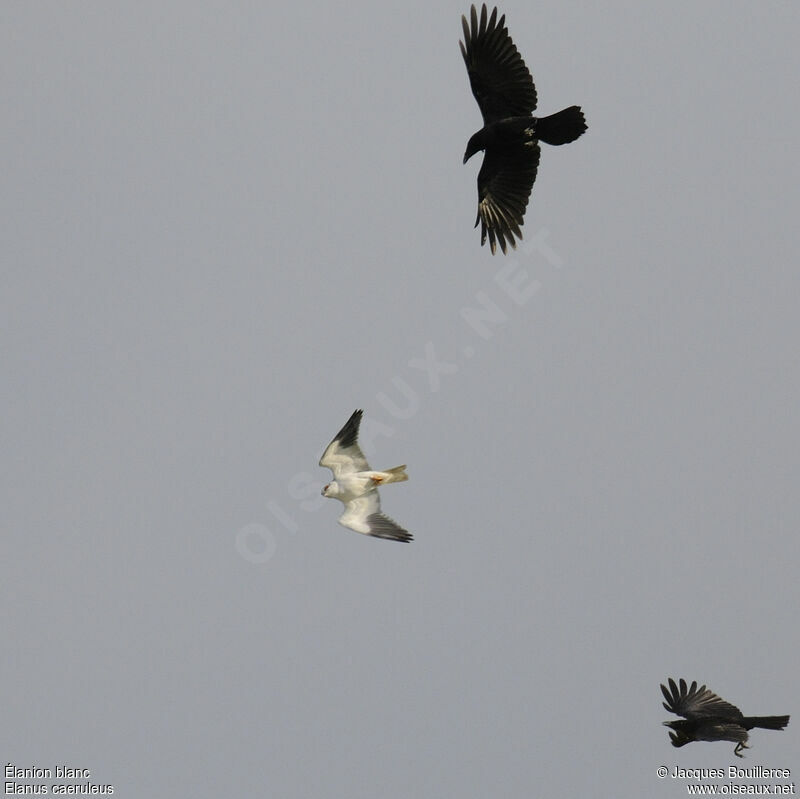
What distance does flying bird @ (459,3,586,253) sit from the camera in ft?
79.3

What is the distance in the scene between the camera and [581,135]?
23.9m

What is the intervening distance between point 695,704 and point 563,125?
9925mm

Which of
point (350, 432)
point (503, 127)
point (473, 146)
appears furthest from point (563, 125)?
point (350, 432)

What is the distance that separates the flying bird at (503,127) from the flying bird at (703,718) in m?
8.19

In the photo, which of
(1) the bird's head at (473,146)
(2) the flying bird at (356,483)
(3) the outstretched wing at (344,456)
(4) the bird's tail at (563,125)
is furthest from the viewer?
(3) the outstretched wing at (344,456)

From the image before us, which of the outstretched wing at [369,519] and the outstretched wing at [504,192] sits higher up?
the outstretched wing at [504,192]

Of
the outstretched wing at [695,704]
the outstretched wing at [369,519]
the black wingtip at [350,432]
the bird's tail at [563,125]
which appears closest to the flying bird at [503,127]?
the bird's tail at [563,125]

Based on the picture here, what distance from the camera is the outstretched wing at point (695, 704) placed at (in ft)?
81.8

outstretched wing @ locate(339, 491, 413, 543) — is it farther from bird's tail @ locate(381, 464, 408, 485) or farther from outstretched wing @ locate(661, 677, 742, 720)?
outstretched wing @ locate(661, 677, 742, 720)

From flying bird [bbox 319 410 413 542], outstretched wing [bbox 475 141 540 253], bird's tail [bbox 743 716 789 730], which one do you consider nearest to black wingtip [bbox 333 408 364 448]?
flying bird [bbox 319 410 413 542]

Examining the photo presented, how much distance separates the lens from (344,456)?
84.7 feet

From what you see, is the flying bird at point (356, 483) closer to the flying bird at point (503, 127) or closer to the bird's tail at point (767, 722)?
the flying bird at point (503, 127)

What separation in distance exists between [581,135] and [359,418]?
Result: 621 cm

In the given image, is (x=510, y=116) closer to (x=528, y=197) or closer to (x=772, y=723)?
(x=528, y=197)
